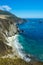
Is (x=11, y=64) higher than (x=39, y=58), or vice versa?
(x=11, y=64)

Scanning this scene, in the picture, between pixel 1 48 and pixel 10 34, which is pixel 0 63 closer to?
pixel 1 48

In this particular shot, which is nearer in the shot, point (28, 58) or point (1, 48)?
point (28, 58)

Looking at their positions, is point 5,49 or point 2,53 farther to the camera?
point 5,49

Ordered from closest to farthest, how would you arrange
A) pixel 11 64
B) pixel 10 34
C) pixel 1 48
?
pixel 11 64, pixel 1 48, pixel 10 34

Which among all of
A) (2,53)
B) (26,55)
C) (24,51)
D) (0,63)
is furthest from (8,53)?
(0,63)

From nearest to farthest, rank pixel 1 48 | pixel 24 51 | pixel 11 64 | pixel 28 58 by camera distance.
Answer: pixel 11 64 < pixel 28 58 < pixel 1 48 < pixel 24 51

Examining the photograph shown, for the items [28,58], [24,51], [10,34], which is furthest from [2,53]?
[10,34]

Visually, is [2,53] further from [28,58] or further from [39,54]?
[39,54]

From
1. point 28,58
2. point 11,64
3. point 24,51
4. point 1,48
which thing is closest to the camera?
point 11,64

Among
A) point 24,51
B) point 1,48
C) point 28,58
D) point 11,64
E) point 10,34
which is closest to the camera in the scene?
point 11,64
